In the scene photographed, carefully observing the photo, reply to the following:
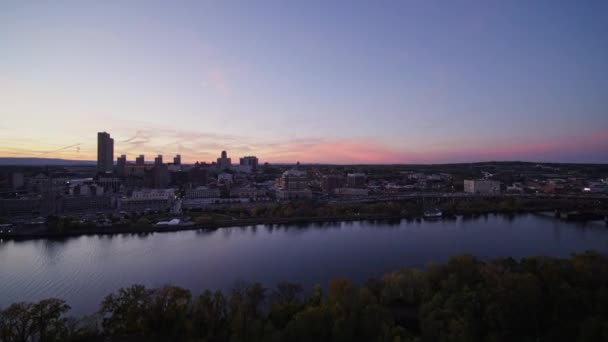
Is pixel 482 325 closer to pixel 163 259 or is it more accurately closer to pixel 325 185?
pixel 163 259

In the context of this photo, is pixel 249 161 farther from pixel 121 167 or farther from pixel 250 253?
pixel 250 253

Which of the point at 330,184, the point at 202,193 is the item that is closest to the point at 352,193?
the point at 330,184

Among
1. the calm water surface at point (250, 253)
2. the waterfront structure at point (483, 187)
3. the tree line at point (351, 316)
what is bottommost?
the calm water surface at point (250, 253)

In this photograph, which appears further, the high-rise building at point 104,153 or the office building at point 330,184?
the high-rise building at point 104,153

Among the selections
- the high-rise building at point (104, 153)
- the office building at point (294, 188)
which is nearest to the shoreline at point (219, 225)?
the office building at point (294, 188)

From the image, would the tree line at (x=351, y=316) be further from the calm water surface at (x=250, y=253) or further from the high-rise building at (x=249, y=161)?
the high-rise building at (x=249, y=161)

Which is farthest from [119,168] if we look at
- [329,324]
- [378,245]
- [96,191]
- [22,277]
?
[329,324]

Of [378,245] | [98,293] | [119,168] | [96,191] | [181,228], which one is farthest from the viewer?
[119,168]
